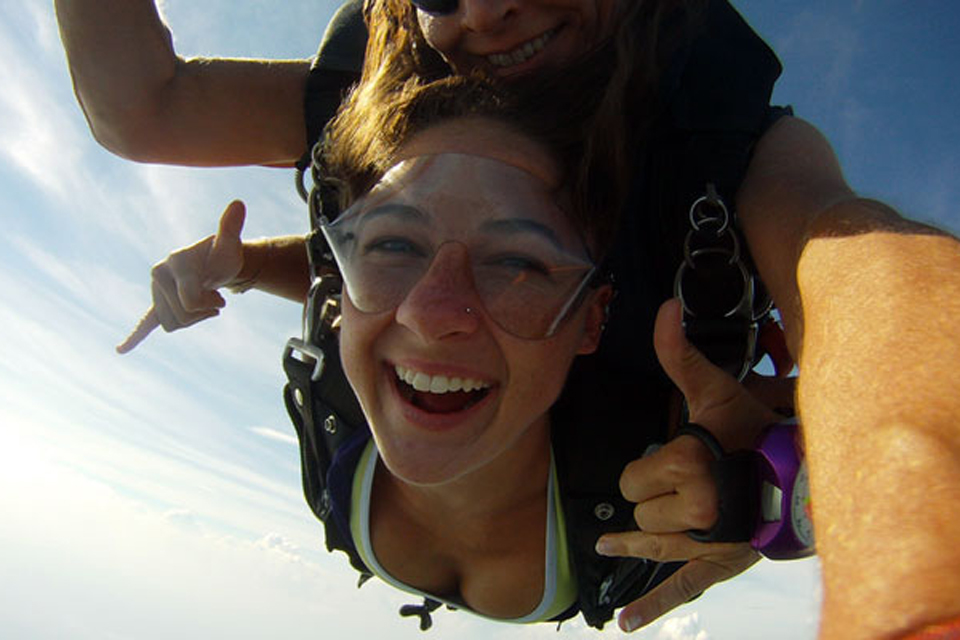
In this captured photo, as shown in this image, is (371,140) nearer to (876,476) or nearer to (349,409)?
(349,409)

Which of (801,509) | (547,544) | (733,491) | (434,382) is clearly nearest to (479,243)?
(434,382)

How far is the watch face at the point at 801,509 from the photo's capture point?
1.27 meters

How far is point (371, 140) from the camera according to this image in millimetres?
1931

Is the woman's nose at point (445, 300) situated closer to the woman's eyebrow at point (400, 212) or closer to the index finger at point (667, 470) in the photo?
the woman's eyebrow at point (400, 212)

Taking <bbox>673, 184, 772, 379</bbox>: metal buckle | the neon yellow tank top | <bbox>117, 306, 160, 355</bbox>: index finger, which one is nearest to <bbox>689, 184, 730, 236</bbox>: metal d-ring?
<bbox>673, 184, 772, 379</bbox>: metal buckle

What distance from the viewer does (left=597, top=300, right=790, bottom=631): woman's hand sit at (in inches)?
55.7

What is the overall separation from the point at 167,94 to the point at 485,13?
127 cm

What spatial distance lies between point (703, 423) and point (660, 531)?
0.32 metres

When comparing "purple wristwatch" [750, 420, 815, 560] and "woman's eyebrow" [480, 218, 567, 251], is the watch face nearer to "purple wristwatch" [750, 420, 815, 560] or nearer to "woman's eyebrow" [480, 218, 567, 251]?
"purple wristwatch" [750, 420, 815, 560]

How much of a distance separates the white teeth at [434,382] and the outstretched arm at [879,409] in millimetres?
885

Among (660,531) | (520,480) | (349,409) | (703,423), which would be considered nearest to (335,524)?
(349,409)

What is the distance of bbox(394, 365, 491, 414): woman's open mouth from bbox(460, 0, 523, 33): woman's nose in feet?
3.41

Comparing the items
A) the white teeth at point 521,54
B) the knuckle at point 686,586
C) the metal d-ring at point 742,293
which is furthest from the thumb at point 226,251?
the knuckle at point 686,586

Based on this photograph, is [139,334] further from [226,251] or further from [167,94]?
[167,94]
